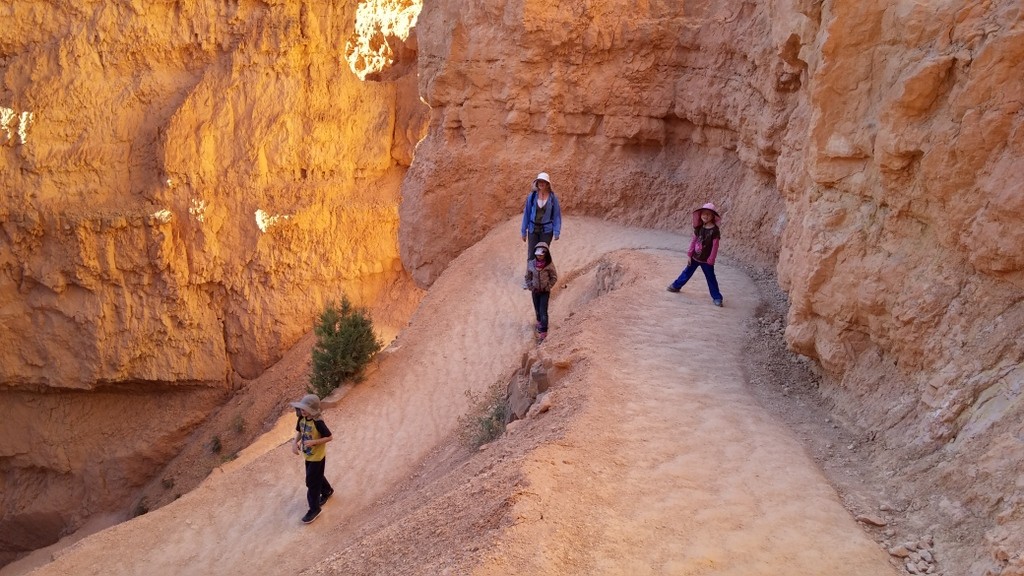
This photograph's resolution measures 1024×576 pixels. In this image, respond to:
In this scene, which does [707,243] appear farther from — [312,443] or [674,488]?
[312,443]

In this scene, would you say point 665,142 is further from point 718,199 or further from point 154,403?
point 154,403

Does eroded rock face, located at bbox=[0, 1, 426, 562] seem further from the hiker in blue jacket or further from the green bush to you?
the hiker in blue jacket

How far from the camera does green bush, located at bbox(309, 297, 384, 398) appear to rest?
34.5 feet

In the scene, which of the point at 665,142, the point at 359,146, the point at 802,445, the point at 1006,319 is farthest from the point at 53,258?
the point at 1006,319

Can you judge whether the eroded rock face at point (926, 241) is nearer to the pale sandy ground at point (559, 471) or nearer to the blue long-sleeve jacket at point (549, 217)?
the pale sandy ground at point (559, 471)

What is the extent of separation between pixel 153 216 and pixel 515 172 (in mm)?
7706

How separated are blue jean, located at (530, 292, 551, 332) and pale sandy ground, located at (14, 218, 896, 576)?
0.64 meters

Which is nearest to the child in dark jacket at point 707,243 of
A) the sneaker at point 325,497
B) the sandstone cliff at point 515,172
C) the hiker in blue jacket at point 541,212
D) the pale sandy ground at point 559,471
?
the pale sandy ground at point 559,471

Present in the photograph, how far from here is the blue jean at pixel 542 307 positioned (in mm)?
9469

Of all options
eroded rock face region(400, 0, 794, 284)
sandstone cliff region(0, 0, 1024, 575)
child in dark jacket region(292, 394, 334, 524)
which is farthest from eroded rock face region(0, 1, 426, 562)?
child in dark jacket region(292, 394, 334, 524)

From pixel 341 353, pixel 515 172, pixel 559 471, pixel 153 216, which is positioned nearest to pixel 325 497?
pixel 341 353

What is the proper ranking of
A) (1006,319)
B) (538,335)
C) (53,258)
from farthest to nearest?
(53,258) → (538,335) → (1006,319)

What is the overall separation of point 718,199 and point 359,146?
9.31 meters

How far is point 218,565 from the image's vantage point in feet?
24.8
